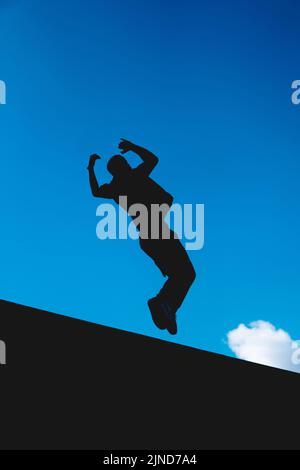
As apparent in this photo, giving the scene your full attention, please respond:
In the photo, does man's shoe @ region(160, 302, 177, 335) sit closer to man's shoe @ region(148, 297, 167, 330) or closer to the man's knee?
man's shoe @ region(148, 297, 167, 330)

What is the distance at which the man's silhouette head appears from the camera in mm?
5184

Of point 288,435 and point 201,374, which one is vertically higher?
point 201,374

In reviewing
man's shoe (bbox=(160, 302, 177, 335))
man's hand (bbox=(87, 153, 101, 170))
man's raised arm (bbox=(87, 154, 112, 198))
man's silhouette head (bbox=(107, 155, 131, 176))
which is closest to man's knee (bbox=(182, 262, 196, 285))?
man's shoe (bbox=(160, 302, 177, 335))

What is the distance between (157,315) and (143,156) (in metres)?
2.00

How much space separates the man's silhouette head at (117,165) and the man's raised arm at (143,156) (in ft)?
0.61

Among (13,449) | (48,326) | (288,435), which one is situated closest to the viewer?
(13,449)

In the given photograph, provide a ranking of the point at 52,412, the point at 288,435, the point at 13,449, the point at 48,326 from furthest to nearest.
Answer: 1. the point at 48,326
2. the point at 288,435
3. the point at 52,412
4. the point at 13,449

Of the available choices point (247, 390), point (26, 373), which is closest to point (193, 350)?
point (247, 390)

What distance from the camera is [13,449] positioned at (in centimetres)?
297

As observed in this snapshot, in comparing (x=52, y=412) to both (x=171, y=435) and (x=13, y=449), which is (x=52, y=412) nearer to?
(x=13, y=449)

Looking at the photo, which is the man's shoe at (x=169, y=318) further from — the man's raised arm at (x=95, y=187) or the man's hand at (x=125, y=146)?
the man's hand at (x=125, y=146)

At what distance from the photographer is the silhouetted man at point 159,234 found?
4.83 metres

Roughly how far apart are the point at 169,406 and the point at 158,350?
1.63ft

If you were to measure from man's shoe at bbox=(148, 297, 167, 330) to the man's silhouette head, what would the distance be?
175cm
